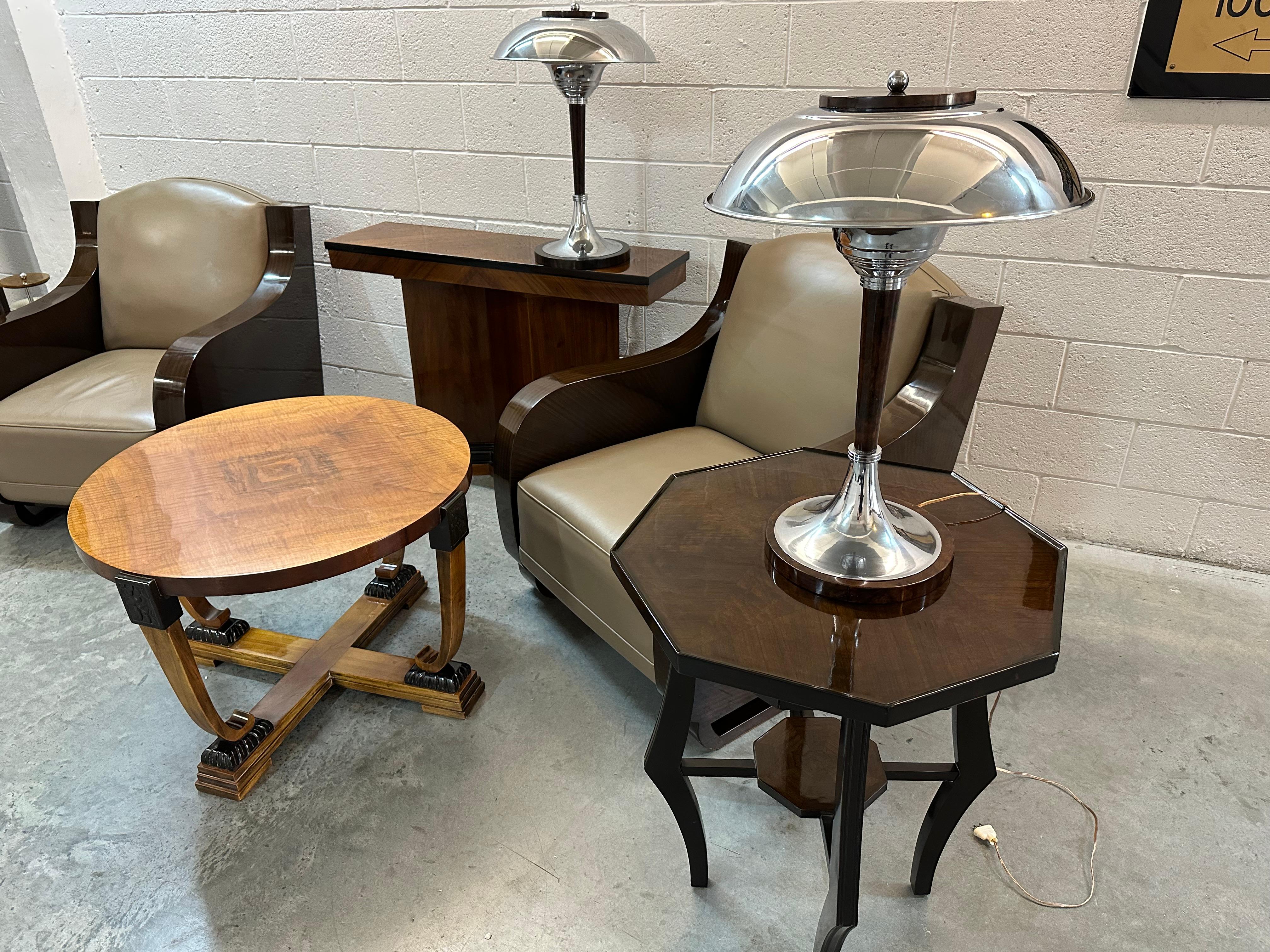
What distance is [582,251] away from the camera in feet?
6.93

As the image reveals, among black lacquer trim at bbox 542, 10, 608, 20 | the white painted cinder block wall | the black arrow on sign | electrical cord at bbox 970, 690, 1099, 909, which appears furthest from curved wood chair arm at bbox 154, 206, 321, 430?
the black arrow on sign

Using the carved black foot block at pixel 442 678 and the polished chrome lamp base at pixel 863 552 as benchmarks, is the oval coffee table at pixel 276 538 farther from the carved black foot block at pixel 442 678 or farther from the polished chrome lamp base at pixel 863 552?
the polished chrome lamp base at pixel 863 552

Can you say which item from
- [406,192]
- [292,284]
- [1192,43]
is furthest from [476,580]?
[1192,43]

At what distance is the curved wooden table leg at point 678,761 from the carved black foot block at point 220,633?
1152 mm

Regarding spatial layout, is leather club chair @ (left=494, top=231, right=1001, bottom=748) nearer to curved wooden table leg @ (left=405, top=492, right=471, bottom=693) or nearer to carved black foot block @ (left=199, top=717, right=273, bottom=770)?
curved wooden table leg @ (left=405, top=492, right=471, bottom=693)

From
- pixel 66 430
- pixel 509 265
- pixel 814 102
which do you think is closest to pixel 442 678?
pixel 509 265

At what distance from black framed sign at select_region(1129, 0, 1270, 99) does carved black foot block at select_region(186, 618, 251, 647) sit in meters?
2.32

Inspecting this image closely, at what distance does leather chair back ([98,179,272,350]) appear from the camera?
8.11 feet

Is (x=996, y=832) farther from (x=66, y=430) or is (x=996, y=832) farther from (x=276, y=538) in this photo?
(x=66, y=430)

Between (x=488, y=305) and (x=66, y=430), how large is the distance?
1151 mm

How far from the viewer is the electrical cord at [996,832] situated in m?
1.26

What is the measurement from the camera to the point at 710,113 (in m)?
2.12

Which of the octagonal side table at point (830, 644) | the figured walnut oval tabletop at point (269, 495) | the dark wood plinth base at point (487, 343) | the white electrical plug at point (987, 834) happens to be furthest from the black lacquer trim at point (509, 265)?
the white electrical plug at point (987, 834)

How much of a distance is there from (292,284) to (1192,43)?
2321 millimetres
